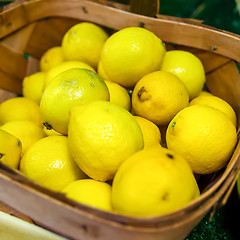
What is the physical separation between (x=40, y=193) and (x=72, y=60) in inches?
22.0

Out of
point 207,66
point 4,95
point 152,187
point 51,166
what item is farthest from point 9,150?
point 207,66

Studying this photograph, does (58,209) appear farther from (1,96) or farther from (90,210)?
(1,96)

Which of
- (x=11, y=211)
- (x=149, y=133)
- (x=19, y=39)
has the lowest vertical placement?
(x=11, y=211)

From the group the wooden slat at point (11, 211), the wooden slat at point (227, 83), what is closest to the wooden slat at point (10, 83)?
the wooden slat at point (11, 211)

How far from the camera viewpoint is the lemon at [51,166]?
64 cm

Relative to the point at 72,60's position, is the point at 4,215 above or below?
below

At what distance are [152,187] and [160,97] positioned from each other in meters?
0.27

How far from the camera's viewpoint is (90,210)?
44 centimetres

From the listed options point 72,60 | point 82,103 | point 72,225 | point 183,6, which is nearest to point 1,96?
point 72,60

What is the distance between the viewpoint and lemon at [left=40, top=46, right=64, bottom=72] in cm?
103

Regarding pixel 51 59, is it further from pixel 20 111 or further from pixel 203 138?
pixel 203 138

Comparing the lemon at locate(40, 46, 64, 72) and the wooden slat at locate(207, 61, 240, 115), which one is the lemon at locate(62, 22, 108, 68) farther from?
the wooden slat at locate(207, 61, 240, 115)

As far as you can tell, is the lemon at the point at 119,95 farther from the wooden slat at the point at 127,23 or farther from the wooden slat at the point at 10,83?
the wooden slat at the point at 10,83

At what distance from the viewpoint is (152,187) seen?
0.48 m
